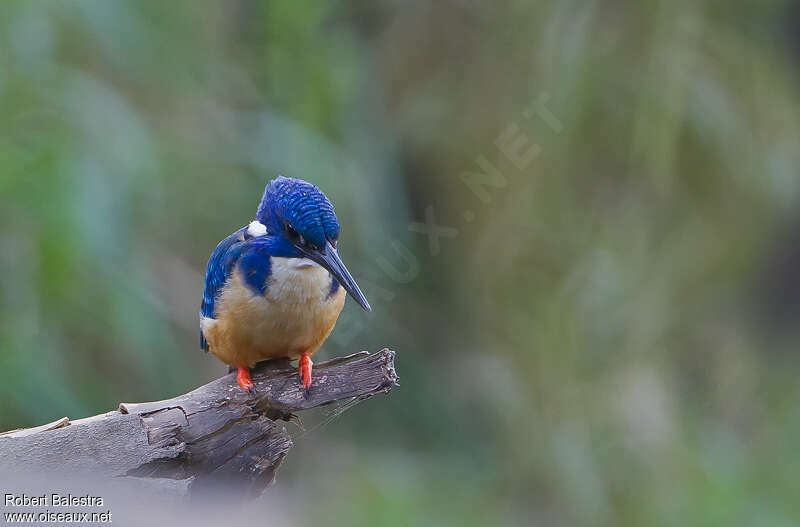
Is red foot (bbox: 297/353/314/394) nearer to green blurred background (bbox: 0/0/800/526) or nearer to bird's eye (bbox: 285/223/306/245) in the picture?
bird's eye (bbox: 285/223/306/245)

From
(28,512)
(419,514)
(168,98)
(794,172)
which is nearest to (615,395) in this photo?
(419,514)

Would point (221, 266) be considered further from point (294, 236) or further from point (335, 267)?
point (335, 267)

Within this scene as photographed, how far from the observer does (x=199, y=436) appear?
91.8 inches

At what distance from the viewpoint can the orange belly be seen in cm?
256

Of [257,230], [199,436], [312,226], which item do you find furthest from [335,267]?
[199,436]

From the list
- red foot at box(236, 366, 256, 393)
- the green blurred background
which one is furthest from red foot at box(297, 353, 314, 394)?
the green blurred background

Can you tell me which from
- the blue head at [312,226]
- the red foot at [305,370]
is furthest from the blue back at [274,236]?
the red foot at [305,370]

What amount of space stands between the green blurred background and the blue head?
147 centimetres

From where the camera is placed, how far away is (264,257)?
103 inches

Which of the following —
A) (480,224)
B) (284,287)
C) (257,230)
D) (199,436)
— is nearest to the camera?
(199,436)

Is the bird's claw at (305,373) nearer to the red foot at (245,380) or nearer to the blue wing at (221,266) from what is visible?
the red foot at (245,380)

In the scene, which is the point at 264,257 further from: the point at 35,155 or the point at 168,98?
the point at 168,98

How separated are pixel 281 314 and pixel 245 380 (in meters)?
0.18

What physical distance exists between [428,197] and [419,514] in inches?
60.0
